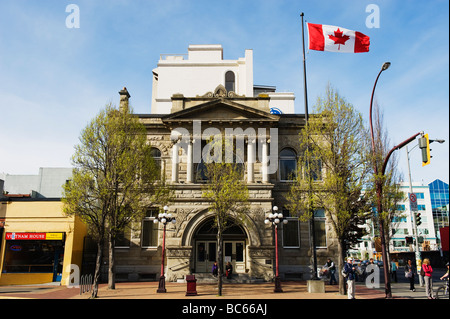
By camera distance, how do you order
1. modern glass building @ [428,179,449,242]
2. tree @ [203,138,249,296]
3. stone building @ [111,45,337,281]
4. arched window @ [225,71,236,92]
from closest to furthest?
tree @ [203,138,249,296], stone building @ [111,45,337,281], arched window @ [225,71,236,92], modern glass building @ [428,179,449,242]

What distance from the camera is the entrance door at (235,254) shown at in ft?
84.9

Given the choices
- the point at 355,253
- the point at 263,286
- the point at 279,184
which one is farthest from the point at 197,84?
the point at 355,253

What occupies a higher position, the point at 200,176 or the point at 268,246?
the point at 200,176

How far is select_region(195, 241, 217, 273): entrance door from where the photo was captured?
25984mm

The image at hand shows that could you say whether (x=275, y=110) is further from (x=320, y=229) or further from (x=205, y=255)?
(x=205, y=255)

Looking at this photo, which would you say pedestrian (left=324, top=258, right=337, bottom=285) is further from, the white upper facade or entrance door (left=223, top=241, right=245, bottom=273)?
the white upper facade

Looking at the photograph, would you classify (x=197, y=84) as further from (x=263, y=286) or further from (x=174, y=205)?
(x=263, y=286)

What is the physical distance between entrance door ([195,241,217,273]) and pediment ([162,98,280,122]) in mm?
9797

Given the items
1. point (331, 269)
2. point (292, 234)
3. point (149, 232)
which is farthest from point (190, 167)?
point (331, 269)

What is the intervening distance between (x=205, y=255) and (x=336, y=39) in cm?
1786

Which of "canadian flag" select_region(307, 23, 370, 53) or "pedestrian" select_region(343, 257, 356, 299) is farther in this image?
"canadian flag" select_region(307, 23, 370, 53)

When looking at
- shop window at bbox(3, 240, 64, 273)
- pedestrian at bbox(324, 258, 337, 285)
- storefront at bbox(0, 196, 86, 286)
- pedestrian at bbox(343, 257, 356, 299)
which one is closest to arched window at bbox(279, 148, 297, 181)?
pedestrian at bbox(324, 258, 337, 285)

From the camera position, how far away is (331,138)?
19.7 m

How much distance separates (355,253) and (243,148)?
9263cm
